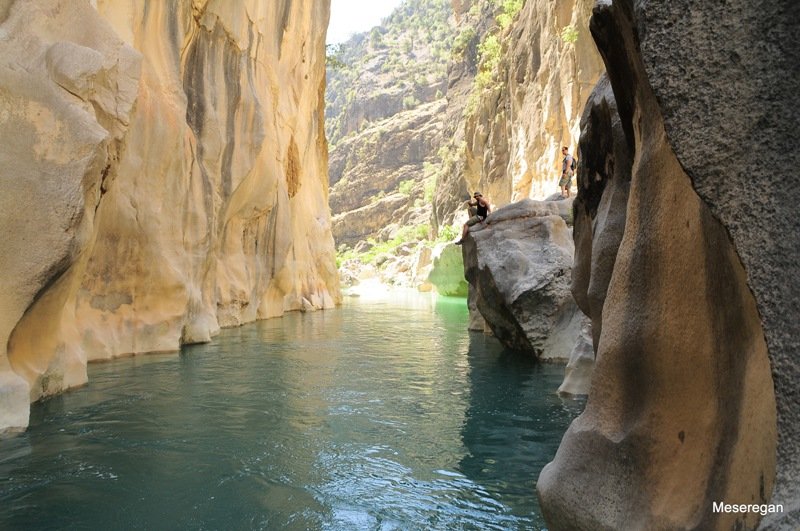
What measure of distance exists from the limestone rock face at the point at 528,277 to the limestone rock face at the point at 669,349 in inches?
322

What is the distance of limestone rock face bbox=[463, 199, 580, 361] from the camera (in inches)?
466

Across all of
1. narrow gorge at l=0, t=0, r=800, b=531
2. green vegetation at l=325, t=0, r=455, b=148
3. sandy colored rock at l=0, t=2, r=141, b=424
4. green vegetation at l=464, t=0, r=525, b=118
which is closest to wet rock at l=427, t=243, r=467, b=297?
green vegetation at l=464, t=0, r=525, b=118

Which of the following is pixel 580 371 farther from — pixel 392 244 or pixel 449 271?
pixel 392 244

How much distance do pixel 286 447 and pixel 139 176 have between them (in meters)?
7.69

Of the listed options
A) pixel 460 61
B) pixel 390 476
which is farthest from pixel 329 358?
pixel 460 61

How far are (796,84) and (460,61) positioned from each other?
65176mm

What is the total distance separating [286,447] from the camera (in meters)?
6.34

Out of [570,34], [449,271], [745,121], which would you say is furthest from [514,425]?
[449,271]

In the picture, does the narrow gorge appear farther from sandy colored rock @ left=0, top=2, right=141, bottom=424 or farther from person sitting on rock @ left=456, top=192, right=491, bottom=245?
person sitting on rock @ left=456, top=192, right=491, bottom=245

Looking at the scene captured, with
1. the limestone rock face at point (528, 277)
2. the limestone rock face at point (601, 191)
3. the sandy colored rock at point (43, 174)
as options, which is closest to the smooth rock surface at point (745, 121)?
the limestone rock face at point (601, 191)

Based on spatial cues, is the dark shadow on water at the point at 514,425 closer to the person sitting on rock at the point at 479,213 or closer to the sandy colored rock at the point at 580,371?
the sandy colored rock at the point at 580,371

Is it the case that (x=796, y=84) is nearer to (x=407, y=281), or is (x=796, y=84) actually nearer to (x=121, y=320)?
(x=121, y=320)

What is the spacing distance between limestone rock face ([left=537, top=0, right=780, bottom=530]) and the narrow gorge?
0.04ft

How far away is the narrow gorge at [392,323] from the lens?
2.24 m
